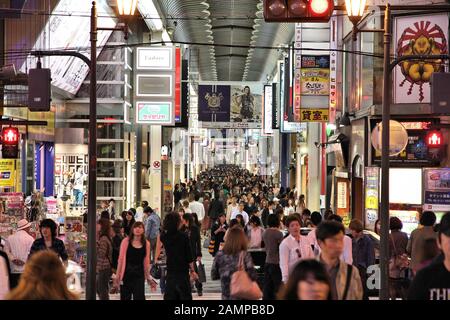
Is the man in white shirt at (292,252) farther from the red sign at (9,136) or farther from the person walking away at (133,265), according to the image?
the red sign at (9,136)

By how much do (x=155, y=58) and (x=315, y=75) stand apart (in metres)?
5.56

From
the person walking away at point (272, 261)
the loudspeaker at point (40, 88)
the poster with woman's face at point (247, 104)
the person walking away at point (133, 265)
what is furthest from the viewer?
the poster with woman's face at point (247, 104)

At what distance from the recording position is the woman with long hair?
5387 mm

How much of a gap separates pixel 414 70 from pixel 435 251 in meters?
14.6

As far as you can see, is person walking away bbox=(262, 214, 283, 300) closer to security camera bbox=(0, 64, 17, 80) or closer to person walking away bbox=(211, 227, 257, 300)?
person walking away bbox=(211, 227, 257, 300)

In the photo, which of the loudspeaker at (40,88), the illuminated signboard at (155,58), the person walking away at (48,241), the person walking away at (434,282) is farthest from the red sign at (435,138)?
the person walking away at (434,282)

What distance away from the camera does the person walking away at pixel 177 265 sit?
11258 mm

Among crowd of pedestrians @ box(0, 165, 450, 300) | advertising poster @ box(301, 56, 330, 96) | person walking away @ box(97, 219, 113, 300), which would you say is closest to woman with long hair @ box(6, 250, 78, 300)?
crowd of pedestrians @ box(0, 165, 450, 300)

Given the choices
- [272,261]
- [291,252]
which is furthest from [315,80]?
[291,252]

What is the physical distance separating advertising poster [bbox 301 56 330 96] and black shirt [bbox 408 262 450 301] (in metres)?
23.2

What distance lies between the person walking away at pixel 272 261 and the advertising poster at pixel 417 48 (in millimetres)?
11083

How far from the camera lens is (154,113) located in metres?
31.1
